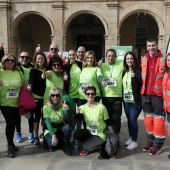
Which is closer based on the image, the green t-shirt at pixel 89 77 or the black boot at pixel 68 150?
the black boot at pixel 68 150

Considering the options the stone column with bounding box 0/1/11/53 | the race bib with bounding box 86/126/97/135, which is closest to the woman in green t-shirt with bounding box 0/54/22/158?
the race bib with bounding box 86/126/97/135

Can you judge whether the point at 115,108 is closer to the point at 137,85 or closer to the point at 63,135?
the point at 137,85

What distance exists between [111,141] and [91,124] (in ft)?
1.47

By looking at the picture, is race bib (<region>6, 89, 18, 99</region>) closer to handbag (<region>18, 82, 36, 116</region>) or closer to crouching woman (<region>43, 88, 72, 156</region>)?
handbag (<region>18, 82, 36, 116</region>)

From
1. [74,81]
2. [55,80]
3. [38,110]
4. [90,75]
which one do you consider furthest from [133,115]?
[38,110]

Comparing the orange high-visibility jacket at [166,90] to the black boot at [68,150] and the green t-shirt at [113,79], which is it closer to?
the green t-shirt at [113,79]

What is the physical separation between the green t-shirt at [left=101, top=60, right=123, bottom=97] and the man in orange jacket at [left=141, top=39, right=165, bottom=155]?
48cm

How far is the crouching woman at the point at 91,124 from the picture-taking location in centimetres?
441

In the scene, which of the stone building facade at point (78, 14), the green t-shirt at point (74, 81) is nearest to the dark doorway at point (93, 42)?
the stone building facade at point (78, 14)

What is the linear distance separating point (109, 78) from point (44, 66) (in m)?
1.26

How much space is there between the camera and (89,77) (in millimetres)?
4793

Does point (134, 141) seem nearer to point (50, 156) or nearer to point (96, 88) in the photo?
point (96, 88)

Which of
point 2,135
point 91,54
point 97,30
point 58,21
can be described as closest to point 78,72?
point 91,54

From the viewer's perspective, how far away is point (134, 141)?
495 cm
